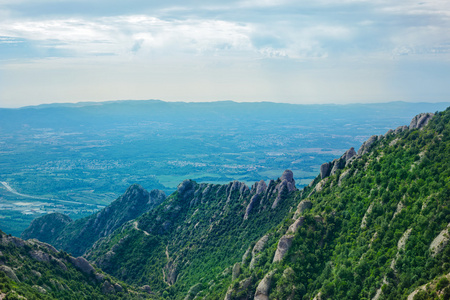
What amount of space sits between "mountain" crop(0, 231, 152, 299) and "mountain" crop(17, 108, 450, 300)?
13.3m

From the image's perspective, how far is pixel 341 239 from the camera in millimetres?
52500

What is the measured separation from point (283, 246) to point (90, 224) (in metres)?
100

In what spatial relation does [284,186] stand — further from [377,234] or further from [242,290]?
[377,234]

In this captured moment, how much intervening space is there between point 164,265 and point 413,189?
207ft

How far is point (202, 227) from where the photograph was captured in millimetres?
100125

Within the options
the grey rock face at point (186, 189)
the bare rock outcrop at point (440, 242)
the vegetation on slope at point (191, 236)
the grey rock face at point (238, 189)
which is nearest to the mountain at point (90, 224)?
the vegetation on slope at point (191, 236)

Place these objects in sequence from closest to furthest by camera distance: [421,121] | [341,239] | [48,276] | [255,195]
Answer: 1. [341,239]
2. [48,276]
3. [421,121]
4. [255,195]

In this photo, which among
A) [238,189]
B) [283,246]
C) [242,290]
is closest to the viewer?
[242,290]

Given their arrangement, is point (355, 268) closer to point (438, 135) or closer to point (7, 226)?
point (438, 135)

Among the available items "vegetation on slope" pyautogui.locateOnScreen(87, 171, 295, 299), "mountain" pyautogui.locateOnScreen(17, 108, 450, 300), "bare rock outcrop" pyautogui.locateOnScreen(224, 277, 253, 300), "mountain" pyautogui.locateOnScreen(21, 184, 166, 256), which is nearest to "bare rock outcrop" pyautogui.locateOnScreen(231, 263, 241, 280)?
"mountain" pyautogui.locateOnScreen(17, 108, 450, 300)

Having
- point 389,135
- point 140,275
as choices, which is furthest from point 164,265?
point 389,135

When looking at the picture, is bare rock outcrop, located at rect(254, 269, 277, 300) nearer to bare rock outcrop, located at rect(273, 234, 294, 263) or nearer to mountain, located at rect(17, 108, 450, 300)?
mountain, located at rect(17, 108, 450, 300)

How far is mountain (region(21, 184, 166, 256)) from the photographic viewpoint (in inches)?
5197

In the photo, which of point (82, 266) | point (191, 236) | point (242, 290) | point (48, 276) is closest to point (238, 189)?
point (191, 236)
